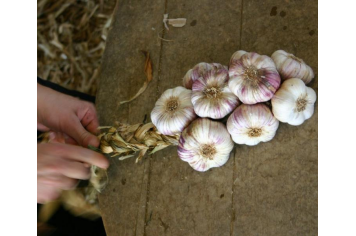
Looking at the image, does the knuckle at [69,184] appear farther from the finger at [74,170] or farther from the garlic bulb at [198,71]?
the garlic bulb at [198,71]

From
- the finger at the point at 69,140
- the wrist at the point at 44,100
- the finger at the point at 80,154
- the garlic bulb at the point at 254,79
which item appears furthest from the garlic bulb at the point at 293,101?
the wrist at the point at 44,100

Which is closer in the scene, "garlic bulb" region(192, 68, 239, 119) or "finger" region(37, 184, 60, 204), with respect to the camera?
"garlic bulb" region(192, 68, 239, 119)

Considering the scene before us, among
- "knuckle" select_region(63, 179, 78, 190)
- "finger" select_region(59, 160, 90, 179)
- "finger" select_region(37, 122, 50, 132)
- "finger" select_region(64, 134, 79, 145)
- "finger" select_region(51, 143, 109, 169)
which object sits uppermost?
"finger" select_region(37, 122, 50, 132)

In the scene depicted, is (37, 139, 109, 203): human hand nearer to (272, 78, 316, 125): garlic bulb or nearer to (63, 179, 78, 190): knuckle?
(63, 179, 78, 190): knuckle

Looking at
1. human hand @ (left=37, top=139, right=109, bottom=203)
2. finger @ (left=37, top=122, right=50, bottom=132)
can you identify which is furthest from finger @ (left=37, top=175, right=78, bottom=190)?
finger @ (left=37, top=122, right=50, bottom=132)

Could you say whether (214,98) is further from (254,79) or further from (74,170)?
(74,170)

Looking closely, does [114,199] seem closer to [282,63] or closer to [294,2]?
[282,63]

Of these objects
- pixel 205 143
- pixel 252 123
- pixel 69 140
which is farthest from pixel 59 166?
pixel 252 123

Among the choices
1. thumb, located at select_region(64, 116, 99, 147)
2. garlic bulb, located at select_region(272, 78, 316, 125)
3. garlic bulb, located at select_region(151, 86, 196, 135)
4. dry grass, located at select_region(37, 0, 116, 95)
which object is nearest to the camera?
garlic bulb, located at select_region(272, 78, 316, 125)

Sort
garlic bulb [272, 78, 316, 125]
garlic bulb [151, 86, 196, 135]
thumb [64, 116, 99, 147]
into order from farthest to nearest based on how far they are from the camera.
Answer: thumb [64, 116, 99, 147] < garlic bulb [151, 86, 196, 135] < garlic bulb [272, 78, 316, 125]
